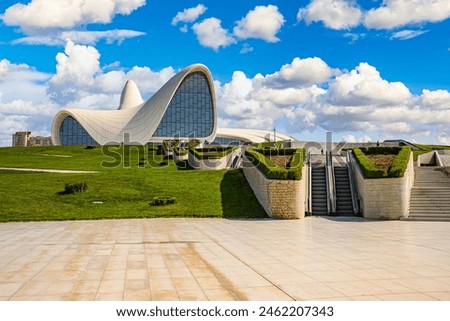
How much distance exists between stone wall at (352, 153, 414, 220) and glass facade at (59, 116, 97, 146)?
218ft

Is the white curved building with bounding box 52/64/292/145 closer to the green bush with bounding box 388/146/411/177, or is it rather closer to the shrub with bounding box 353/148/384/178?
the shrub with bounding box 353/148/384/178

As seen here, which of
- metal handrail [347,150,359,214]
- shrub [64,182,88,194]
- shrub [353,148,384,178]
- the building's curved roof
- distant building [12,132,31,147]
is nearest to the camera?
shrub [353,148,384,178]

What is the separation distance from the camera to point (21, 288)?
6.24 m

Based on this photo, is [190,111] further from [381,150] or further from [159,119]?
[381,150]

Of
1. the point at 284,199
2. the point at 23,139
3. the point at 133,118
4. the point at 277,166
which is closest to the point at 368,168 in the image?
the point at 284,199

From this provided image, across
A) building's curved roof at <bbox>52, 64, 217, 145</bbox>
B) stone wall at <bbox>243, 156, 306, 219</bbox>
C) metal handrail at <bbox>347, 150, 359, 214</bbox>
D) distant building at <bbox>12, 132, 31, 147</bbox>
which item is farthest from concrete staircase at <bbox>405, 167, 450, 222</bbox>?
distant building at <bbox>12, 132, 31, 147</bbox>

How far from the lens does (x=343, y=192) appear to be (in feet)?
63.3

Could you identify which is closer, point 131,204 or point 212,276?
point 212,276

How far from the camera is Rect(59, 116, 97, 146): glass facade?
7625 centimetres
